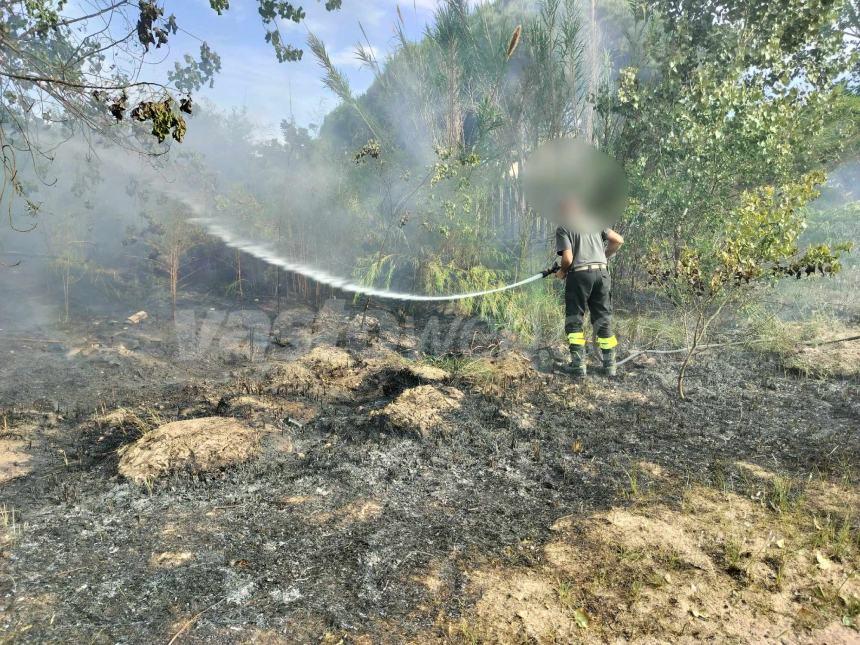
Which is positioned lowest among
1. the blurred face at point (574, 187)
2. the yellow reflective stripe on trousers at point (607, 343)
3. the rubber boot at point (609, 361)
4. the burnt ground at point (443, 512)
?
the burnt ground at point (443, 512)

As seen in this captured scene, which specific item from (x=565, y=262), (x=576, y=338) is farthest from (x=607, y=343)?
(x=565, y=262)

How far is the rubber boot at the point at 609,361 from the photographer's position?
5613mm

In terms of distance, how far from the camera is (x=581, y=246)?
5.41 m

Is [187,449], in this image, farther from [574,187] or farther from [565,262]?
[574,187]

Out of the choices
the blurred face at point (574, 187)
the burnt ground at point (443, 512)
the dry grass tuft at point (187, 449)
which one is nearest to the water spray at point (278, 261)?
the blurred face at point (574, 187)

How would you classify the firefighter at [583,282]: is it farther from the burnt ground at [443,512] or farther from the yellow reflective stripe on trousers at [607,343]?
the burnt ground at [443,512]

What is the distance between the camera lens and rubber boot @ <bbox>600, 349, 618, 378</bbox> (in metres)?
5.61

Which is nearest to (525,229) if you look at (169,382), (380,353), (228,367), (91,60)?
(380,353)

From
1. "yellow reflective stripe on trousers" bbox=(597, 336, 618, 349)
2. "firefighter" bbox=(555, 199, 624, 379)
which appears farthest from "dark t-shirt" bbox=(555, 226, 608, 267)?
"yellow reflective stripe on trousers" bbox=(597, 336, 618, 349)

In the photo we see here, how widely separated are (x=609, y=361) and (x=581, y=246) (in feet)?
4.32

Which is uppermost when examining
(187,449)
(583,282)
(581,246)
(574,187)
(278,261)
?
(574,187)

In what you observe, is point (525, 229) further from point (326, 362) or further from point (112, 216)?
point (112, 216)

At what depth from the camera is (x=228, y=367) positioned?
6.40 meters

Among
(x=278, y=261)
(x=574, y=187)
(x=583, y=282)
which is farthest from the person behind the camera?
(x=278, y=261)
